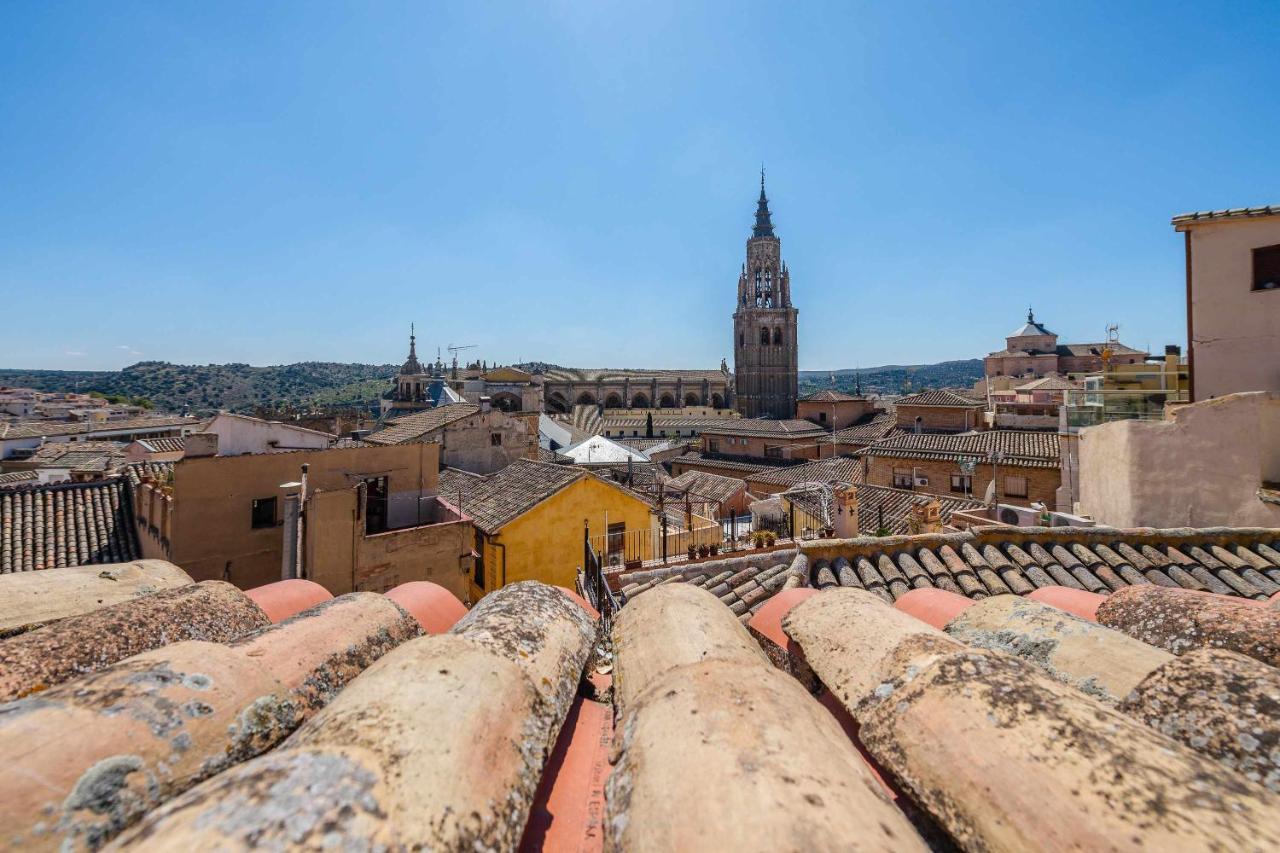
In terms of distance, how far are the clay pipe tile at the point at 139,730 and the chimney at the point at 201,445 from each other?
12.3 meters

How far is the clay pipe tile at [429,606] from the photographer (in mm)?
3078

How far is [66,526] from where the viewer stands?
10.8m

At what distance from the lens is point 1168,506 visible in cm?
698

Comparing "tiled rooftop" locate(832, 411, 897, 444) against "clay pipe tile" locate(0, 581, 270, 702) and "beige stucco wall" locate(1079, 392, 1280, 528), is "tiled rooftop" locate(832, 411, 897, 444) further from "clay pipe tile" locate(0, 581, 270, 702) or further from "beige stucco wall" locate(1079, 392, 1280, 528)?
"clay pipe tile" locate(0, 581, 270, 702)

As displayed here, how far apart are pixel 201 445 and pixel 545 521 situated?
23.8ft

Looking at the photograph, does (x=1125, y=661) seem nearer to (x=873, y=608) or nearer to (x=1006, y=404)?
(x=873, y=608)

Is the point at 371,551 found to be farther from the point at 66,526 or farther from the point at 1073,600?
the point at 1073,600

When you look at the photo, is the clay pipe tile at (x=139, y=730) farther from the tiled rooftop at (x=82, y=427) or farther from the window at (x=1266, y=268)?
the tiled rooftop at (x=82, y=427)

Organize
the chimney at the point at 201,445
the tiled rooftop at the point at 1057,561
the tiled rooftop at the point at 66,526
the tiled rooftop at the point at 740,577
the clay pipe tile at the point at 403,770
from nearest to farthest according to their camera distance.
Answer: the clay pipe tile at the point at 403,770, the tiled rooftop at the point at 1057,561, the tiled rooftop at the point at 740,577, the tiled rooftop at the point at 66,526, the chimney at the point at 201,445

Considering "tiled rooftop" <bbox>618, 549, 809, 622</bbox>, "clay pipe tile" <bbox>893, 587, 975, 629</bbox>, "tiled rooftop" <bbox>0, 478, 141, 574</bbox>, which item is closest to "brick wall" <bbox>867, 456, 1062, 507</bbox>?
"tiled rooftop" <bbox>618, 549, 809, 622</bbox>

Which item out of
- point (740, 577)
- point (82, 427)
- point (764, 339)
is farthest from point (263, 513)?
point (764, 339)

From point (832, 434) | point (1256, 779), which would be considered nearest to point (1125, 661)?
point (1256, 779)

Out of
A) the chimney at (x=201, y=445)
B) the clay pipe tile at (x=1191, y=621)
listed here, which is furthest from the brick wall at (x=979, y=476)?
the chimney at (x=201, y=445)

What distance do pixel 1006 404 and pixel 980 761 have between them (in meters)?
37.3
